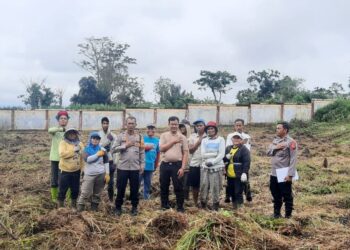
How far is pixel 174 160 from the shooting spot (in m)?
7.10

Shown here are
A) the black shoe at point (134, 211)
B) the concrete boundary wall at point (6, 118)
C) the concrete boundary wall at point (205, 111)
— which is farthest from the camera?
the concrete boundary wall at point (6, 118)

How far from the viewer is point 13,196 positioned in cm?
844

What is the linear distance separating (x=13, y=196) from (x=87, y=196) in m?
2.28

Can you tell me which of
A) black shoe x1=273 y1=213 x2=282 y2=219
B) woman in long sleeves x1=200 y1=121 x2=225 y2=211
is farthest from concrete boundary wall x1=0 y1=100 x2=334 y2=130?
black shoe x1=273 y1=213 x2=282 y2=219

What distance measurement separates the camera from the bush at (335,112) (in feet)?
87.7

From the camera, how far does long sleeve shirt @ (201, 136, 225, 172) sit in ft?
23.6

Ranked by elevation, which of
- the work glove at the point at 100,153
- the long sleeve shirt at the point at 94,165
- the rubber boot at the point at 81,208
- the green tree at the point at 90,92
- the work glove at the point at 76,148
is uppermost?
the green tree at the point at 90,92

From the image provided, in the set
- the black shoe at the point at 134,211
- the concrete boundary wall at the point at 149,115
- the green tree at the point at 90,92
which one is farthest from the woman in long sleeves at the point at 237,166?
the green tree at the point at 90,92

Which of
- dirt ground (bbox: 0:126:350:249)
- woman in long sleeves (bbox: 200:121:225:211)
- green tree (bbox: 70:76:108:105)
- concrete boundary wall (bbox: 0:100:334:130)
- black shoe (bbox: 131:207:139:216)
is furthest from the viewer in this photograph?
green tree (bbox: 70:76:108:105)

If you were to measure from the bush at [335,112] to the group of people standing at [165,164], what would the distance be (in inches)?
821

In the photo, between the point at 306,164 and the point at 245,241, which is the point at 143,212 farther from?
the point at 306,164

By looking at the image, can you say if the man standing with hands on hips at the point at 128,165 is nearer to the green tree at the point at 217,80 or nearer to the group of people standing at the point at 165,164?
the group of people standing at the point at 165,164

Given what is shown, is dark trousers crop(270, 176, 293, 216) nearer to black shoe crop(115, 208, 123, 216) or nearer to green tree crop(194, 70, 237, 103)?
black shoe crop(115, 208, 123, 216)

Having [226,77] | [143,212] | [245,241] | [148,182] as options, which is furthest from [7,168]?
[226,77]
